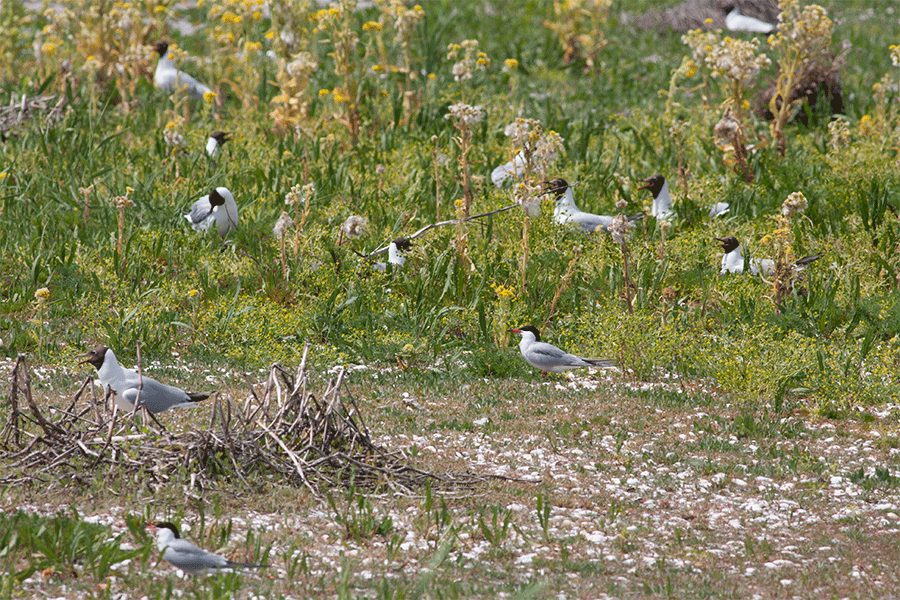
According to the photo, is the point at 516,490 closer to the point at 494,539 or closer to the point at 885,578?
the point at 494,539

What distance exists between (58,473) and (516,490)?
89.6 inches

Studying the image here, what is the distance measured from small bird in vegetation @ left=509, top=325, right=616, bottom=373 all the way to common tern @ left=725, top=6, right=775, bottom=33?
12195 millimetres

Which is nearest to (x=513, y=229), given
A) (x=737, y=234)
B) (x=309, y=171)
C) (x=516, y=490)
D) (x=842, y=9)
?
(x=737, y=234)

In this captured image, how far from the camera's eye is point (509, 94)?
1363 cm

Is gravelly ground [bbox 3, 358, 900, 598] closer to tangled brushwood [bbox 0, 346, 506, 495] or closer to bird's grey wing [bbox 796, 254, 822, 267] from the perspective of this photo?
tangled brushwood [bbox 0, 346, 506, 495]

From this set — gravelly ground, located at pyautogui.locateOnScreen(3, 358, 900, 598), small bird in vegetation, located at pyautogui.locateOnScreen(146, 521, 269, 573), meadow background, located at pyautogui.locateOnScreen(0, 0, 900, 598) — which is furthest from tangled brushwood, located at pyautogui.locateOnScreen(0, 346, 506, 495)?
small bird in vegetation, located at pyautogui.locateOnScreen(146, 521, 269, 573)

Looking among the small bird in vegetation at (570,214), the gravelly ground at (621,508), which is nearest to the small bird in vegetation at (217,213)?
the small bird in vegetation at (570,214)

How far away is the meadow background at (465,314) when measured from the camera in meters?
4.52

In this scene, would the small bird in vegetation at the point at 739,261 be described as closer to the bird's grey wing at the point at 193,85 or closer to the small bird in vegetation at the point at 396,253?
the small bird in vegetation at the point at 396,253

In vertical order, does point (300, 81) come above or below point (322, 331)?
above

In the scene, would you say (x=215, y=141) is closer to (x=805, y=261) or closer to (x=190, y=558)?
(x=805, y=261)

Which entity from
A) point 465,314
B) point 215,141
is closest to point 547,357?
point 465,314

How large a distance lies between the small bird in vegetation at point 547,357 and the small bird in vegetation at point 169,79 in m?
7.42

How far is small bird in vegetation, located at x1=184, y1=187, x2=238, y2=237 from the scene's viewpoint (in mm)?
8859
